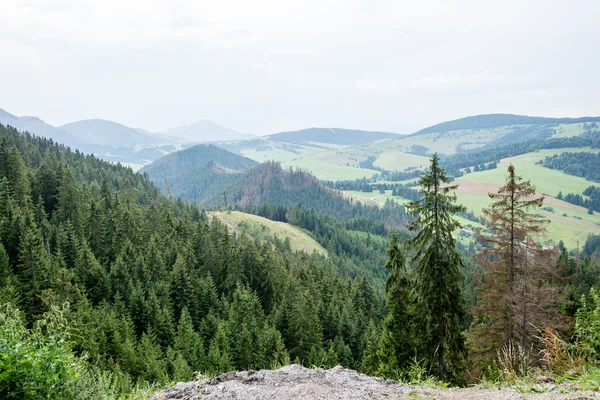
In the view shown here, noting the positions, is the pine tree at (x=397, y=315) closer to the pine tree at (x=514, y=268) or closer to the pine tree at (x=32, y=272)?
the pine tree at (x=514, y=268)

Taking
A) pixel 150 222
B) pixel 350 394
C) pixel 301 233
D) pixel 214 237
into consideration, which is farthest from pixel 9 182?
pixel 301 233

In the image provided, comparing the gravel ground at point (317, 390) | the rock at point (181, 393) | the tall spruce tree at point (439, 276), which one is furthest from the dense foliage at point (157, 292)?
the rock at point (181, 393)

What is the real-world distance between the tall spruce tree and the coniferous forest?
0.23 ft

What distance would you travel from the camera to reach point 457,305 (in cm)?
2133

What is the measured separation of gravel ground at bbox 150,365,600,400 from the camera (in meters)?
9.07

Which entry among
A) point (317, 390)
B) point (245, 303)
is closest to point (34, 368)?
point (317, 390)

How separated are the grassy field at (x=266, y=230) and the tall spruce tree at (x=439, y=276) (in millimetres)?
143311

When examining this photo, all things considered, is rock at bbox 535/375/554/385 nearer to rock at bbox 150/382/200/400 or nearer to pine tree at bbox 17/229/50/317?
rock at bbox 150/382/200/400

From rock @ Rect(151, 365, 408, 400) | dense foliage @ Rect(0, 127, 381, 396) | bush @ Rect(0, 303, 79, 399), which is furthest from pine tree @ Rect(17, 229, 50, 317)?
bush @ Rect(0, 303, 79, 399)

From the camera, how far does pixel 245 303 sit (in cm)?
5788

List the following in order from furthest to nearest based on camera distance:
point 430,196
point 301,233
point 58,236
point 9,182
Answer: point 301,233 < point 9,182 < point 58,236 < point 430,196

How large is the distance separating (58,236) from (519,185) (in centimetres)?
6216

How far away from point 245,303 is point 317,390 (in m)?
50.2

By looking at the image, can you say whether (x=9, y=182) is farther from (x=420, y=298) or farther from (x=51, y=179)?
(x=420, y=298)
